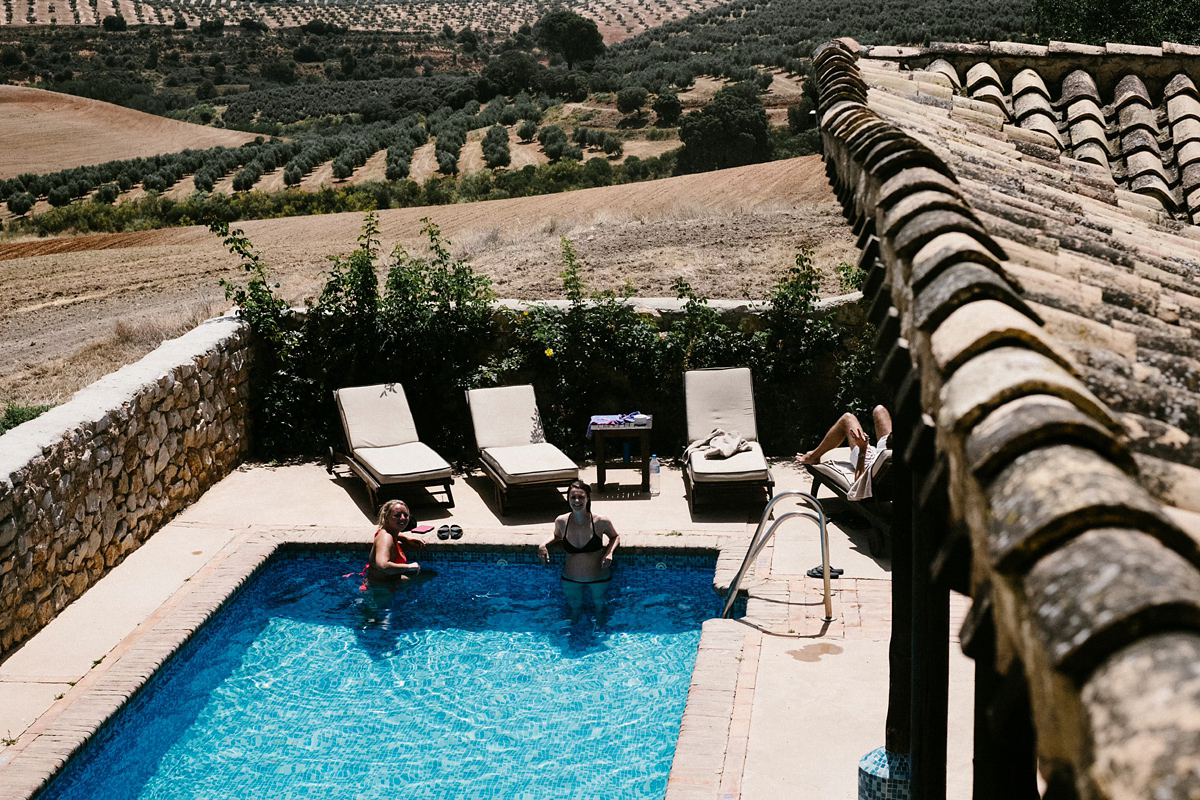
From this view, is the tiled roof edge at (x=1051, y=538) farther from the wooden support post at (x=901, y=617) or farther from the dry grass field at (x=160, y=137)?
the dry grass field at (x=160, y=137)

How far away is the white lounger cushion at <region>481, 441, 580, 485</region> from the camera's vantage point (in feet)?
31.4

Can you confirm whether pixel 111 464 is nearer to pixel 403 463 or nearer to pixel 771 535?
pixel 403 463

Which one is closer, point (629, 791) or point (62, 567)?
point (629, 791)

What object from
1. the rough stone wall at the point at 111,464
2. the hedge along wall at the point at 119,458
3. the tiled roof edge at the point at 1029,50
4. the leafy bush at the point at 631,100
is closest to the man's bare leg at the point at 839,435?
the hedge along wall at the point at 119,458

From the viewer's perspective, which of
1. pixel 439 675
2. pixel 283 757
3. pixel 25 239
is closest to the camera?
pixel 283 757

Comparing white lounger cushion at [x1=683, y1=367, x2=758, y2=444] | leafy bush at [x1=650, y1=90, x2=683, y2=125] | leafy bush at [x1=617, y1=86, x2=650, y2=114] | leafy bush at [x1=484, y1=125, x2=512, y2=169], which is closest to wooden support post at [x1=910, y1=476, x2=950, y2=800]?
white lounger cushion at [x1=683, y1=367, x2=758, y2=444]

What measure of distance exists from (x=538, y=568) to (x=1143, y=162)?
544 centimetres

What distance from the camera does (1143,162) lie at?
5.80m

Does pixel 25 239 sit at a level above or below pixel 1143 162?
below

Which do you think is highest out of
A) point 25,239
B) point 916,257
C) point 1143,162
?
point 916,257

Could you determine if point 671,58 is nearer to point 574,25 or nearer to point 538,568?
point 574,25

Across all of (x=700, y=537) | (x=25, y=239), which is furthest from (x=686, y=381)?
(x=25, y=239)

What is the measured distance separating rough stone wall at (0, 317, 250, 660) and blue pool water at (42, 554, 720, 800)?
3.88 ft

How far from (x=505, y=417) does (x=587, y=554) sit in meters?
2.52
